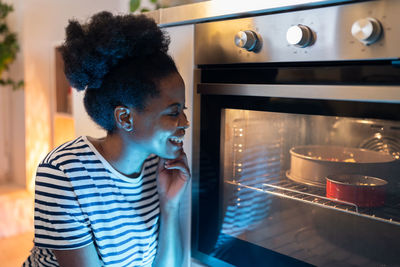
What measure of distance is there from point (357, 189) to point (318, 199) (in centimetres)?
9

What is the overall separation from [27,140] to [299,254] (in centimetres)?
260

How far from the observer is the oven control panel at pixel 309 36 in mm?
698

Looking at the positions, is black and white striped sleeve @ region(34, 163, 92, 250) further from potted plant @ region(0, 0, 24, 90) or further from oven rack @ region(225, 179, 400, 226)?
potted plant @ region(0, 0, 24, 90)

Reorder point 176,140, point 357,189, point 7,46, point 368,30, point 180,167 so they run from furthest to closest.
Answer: point 7,46 < point 180,167 < point 176,140 < point 357,189 < point 368,30

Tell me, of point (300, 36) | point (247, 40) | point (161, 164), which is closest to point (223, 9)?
point (247, 40)

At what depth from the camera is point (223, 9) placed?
0.95 metres

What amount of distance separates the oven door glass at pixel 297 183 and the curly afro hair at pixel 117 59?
178mm

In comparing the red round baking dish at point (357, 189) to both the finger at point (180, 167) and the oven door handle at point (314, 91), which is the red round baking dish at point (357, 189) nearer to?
the oven door handle at point (314, 91)

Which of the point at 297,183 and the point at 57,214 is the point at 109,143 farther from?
the point at 297,183

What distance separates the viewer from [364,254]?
0.79 meters

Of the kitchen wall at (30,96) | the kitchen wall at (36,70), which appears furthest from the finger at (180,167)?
the kitchen wall at (36,70)

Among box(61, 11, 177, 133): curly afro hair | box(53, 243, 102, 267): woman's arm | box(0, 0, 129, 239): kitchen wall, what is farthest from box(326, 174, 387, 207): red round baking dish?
box(0, 0, 129, 239): kitchen wall

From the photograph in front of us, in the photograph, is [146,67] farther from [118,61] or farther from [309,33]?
[309,33]

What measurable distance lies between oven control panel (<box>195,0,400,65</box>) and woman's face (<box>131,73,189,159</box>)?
15 centimetres
